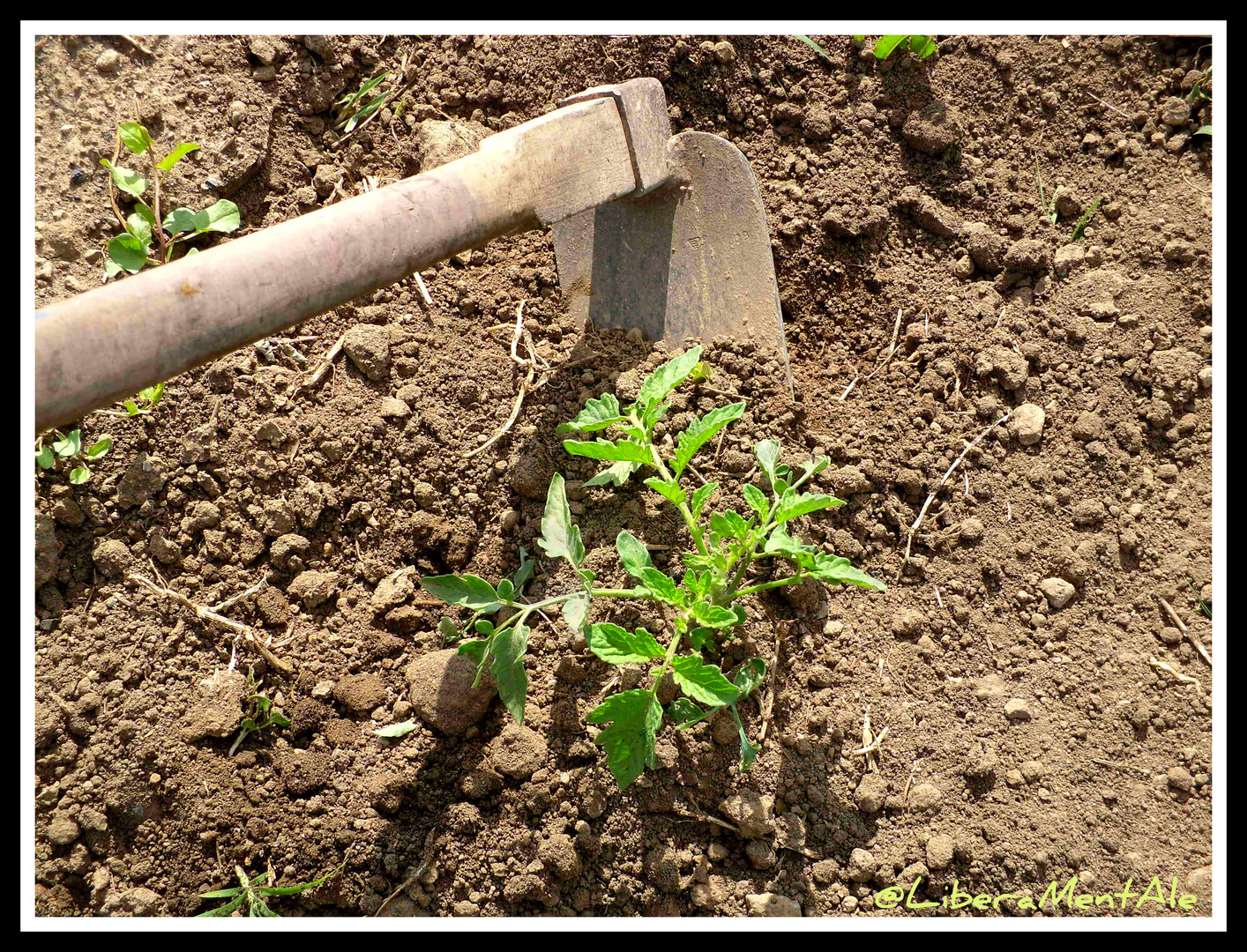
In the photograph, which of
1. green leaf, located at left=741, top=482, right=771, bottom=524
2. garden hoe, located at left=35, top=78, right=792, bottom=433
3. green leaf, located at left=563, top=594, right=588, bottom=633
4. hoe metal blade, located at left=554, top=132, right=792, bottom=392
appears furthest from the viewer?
hoe metal blade, located at left=554, top=132, right=792, bottom=392

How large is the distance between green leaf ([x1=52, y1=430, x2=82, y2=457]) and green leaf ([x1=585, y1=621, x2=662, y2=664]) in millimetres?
1321

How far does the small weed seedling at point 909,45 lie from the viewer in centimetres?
239

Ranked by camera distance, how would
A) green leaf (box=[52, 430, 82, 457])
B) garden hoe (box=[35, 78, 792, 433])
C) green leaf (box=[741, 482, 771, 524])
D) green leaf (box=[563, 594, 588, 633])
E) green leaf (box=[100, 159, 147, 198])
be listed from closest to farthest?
garden hoe (box=[35, 78, 792, 433])
green leaf (box=[563, 594, 588, 633])
green leaf (box=[741, 482, 771, 524])
green leaf (box=[52, 430, 82, 457])
green leaf (box=[100, 159, 147, 198])

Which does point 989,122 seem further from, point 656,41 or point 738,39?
point 656,41

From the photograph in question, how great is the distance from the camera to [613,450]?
183 cm

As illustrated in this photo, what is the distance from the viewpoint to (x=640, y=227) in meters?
2.32

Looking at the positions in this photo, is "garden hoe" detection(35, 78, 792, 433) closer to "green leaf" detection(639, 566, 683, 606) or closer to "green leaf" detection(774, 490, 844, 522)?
"green leaf" detection(774, 490, 844, 522)

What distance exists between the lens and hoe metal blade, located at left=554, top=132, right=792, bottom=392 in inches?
87.8

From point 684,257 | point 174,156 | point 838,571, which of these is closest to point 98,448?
point 174,156

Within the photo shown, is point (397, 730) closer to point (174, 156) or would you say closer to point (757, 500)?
point (757, 500)

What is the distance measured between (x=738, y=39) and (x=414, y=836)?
2.33 m

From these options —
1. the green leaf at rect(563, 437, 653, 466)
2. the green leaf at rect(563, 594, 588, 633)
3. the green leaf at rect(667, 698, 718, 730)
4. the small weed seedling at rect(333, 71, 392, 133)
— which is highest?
the small weed seedling at rect(333, 71, 392, 133)

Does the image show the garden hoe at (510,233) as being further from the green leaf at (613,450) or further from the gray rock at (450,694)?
the gray rock at (450,694)

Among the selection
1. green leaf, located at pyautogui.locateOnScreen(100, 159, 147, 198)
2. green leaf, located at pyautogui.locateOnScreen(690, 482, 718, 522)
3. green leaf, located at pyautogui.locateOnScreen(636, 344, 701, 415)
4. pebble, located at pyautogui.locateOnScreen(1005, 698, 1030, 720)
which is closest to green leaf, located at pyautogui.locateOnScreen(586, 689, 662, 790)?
green leaf, located at pyautogui.locateOnScreen(690, 482, 718, 522)
